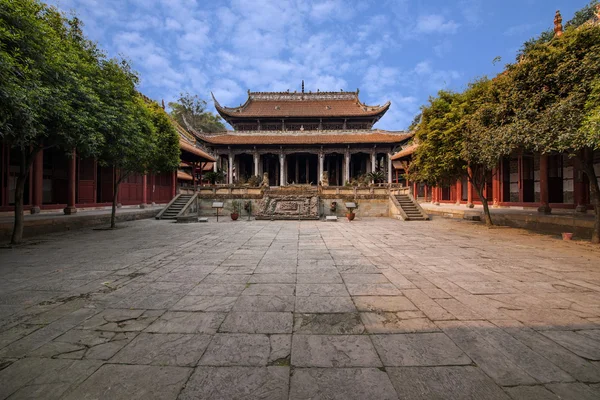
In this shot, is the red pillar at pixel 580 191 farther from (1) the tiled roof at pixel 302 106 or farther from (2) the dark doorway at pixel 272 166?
(2) the dark doorway at pixel 272 166

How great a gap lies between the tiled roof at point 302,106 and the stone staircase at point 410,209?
14120mm

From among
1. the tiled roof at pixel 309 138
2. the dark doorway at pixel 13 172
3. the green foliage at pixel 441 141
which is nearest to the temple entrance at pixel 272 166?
the tiled roof at pixel 309 138

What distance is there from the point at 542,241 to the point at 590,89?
4236 millimetres

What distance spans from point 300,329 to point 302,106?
3004 centimetres

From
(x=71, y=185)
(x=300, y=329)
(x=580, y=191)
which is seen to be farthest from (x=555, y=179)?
(x=71, y=185)

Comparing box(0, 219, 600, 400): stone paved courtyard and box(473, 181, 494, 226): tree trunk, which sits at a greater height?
box(473, 181, 494, 226): tree trunk

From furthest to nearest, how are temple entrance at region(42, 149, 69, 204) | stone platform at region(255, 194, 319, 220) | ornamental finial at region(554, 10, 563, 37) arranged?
stone platform at region(255, 194, 319, 220) < temple entrance at region(42, 149, 69, 204) < ornamental finial at region(554, 10, 563, 37)

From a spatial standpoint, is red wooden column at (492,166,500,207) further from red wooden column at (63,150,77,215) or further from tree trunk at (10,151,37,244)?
red wooden column at (63,150,77,215)

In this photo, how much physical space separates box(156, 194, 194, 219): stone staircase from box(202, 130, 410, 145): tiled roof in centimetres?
935

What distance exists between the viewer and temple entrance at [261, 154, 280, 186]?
29.2m

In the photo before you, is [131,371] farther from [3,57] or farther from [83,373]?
[3,57]

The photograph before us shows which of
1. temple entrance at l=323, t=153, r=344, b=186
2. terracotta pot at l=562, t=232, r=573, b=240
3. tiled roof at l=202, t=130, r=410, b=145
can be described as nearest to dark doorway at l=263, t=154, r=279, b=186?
tiled roof at l=202, t=130, r=410, b=145

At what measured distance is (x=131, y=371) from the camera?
2.04 meters

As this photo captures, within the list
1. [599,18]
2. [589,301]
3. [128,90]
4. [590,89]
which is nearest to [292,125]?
[128,90]
